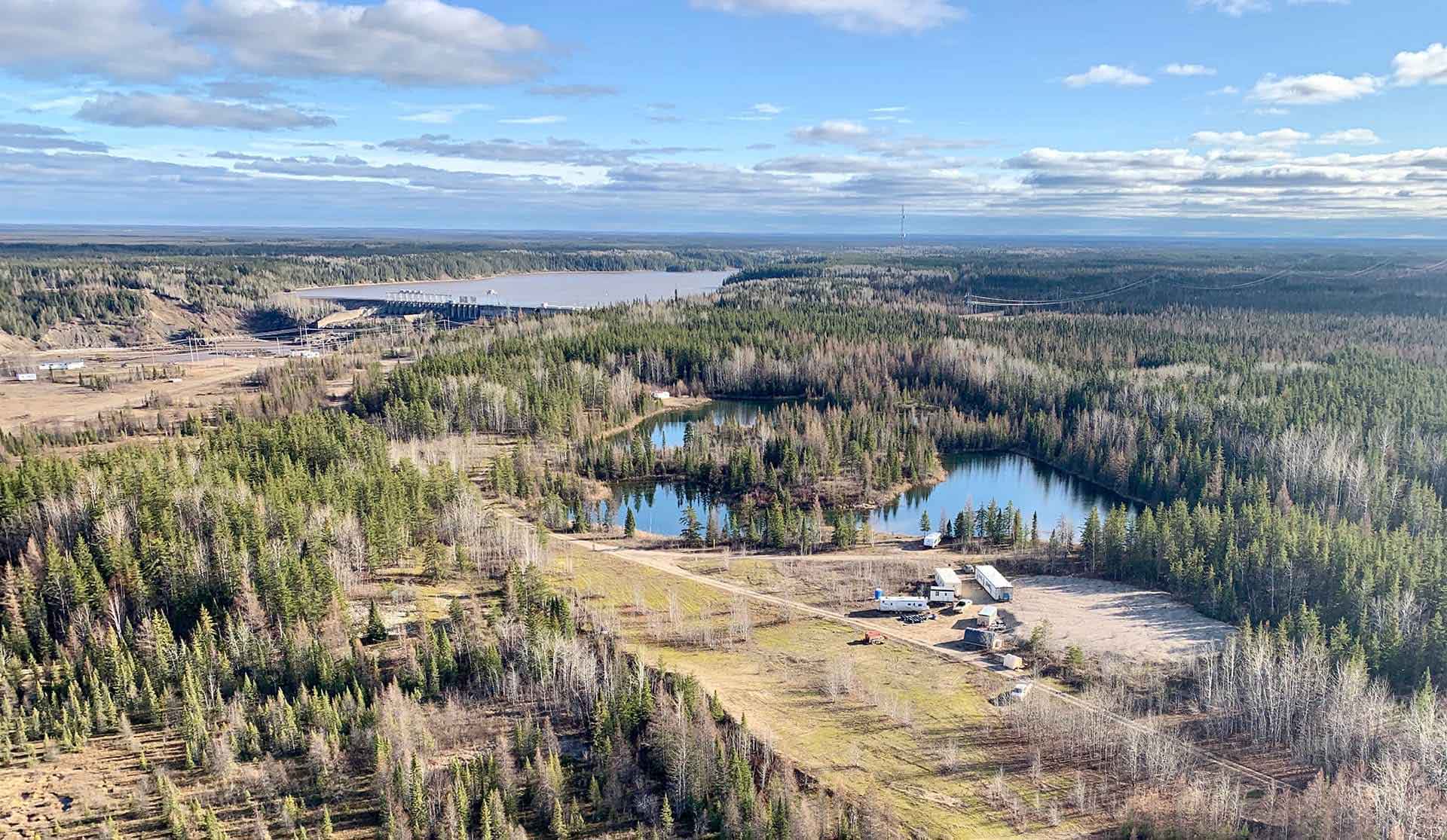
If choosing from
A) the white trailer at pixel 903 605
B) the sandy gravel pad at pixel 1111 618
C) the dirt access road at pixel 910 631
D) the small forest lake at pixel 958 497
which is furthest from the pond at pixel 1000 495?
the dirt access road at pixel 910 631

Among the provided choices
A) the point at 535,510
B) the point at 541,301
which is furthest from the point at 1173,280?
the point at 535,510

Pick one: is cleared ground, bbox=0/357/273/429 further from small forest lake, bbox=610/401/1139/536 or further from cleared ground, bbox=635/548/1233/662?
cleared ground, bbox=635/548/1233/662

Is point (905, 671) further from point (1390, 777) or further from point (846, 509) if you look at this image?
point (846, 509)

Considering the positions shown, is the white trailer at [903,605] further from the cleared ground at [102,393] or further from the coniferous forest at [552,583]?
the cleared ground at [102,393]

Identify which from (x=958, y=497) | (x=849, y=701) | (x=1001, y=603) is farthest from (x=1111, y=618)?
(x=958, y=497)

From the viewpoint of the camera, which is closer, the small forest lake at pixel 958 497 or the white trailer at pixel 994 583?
the white trailer at pixel 994 583

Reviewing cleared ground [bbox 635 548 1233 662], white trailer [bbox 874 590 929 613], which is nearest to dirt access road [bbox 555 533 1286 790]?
cleared ground [bbox 635 548 1233 662]
